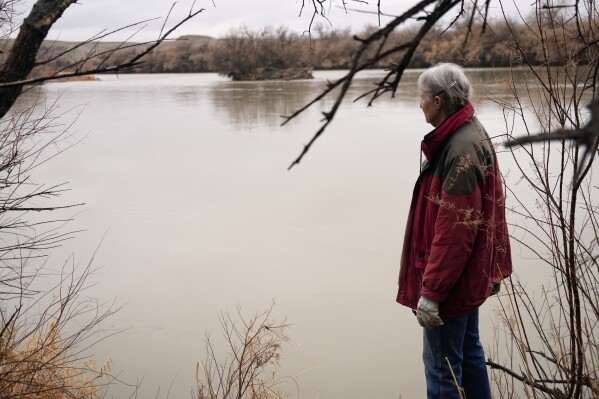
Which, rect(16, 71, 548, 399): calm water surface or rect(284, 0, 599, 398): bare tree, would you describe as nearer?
rect(284, 0, 599, 398): bare tree

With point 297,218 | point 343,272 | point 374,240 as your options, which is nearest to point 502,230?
point 343,272

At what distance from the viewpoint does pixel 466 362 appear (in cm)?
174

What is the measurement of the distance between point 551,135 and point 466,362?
147 centimetres

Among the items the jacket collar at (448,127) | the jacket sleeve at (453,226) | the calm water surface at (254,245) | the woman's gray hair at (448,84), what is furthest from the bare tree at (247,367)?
the woman's gray hair at (448,84)

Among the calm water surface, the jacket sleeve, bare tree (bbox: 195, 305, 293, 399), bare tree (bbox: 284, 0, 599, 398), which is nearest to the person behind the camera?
bare tree (bbox: 284, 0, 599, 398)

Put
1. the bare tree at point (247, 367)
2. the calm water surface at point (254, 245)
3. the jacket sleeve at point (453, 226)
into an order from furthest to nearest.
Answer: the calm water surface at point (254, 245) < the bare tree at point (247, 367) < the jacket sleeve at point (453, 226)

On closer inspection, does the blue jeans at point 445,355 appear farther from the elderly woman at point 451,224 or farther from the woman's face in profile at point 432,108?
the woman's face in profile at point 432,108

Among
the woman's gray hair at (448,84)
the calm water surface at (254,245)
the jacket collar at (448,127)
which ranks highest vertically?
the woman's gray hair at (448,84)

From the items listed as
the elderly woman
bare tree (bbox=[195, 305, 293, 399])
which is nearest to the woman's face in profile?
the elderly woman

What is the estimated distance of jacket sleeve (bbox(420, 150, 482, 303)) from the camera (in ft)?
4.91

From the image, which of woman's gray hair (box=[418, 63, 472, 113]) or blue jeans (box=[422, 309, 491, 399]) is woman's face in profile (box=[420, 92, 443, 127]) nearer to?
woman's gray hair (box=[418, 63, 472, 113])

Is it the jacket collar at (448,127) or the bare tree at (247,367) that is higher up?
the jacket collar at (448,127)

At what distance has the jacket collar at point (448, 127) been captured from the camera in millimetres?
1551

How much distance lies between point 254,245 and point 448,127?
11.4 ft
